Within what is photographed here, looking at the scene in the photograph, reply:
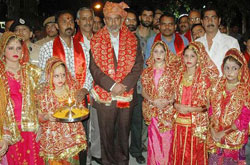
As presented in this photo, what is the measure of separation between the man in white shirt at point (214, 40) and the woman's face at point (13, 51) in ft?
9.29

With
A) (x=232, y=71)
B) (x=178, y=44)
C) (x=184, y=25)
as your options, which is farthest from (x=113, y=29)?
(x=184, y=25)

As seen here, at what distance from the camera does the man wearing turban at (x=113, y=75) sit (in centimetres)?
410

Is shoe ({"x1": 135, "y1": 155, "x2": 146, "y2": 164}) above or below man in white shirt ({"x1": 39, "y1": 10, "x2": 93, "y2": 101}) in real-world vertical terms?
below

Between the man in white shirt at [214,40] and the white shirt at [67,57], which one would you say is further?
the man in white shirt at [214,40]

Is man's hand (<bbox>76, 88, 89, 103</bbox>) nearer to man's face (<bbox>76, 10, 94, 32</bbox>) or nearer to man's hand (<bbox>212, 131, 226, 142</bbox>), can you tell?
man's face (<bbox>76, 10, 94, 32</bbox>)

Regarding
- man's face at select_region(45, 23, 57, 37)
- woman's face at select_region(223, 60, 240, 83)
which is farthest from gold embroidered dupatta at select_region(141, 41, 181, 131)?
man's face at select_region(45, 23, 57, 37)

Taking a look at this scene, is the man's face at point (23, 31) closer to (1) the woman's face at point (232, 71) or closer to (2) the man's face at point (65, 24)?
(2) the man's face at point (65, 24)

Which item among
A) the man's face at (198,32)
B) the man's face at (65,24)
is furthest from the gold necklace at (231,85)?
the man's face at (65,24)

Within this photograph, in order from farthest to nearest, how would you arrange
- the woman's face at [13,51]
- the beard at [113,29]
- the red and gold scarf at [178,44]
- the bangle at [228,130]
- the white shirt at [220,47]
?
the red and gold scarf at [178,44] < the white shirt at [220,47] < the beard at [113,29] < the bangle at [228,130] < the woman's face at [13,51]

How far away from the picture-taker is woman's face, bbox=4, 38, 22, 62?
3.32m

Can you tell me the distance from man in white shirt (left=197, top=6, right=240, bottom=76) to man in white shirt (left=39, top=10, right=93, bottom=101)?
1.97 metres

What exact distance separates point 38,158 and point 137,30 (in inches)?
121

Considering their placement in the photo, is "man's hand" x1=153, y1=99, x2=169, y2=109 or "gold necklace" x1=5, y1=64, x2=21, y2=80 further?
"man's hand" x1=153, y1=99, x2=169, y2=109

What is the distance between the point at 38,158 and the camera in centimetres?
352
